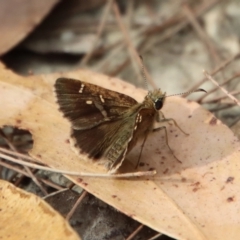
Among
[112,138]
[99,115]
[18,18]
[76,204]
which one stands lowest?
[76,204]

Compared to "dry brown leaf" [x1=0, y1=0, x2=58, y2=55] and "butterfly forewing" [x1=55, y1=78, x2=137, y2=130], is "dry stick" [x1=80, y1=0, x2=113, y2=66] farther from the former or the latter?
"butterfly forewing" [x1=55, y1=78, x2=137, y2=130]

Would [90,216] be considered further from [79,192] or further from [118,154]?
[118,154]

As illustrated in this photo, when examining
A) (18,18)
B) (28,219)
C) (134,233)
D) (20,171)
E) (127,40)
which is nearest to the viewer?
(28,219)

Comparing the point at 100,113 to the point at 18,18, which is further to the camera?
the point at 18,18

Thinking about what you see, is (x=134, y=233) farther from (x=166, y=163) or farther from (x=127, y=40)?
(x=127, y=40)

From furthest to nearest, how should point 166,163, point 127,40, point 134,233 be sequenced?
point 127,40 → point 166,163 → point 134,233

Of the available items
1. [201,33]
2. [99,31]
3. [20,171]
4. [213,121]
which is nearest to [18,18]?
[99,31]

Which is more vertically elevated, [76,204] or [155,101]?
[155,101]
